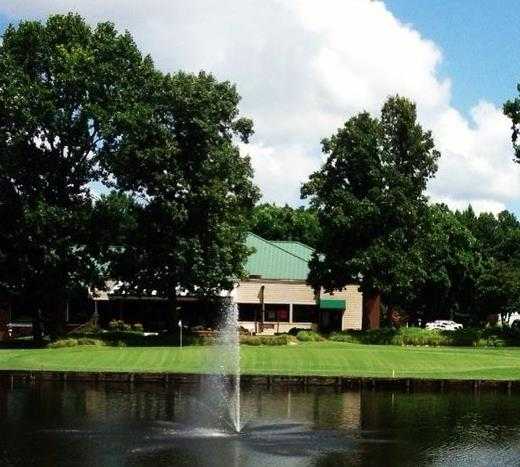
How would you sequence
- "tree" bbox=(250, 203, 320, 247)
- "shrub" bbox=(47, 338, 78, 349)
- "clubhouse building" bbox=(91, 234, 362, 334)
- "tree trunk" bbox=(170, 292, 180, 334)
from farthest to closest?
"tree" bbox=(250, 203, 320, 247) → "clubhouse building" bbox=(91, 234, 362, 334) → "tree trunk" bbox=(170, 292, 180, 334) → "shrub" bbox=(47, 338, 78, 349)

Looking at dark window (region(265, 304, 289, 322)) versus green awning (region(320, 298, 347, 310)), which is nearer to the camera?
dark window (region(265, 304, 289, 322))

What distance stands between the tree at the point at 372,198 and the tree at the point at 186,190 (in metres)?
8.60

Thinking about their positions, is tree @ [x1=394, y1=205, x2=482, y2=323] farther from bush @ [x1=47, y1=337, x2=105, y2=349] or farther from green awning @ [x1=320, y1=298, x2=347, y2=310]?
bush @ [x1=47, y1=337, x2=105, y2=349]

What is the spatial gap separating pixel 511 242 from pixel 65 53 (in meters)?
68.5

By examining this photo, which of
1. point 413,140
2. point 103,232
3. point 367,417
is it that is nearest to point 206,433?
point 367,417

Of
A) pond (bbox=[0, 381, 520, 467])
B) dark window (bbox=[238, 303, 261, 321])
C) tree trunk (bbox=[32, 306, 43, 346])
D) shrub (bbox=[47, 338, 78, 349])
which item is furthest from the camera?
dark window (bbox=[238, 303, 261, 321])

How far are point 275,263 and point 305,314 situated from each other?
223 inches

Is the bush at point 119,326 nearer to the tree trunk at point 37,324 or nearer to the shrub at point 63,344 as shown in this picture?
the tree trunk at point 37,324

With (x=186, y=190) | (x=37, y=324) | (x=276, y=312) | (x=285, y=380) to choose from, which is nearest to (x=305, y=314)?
(x=276, y=312)

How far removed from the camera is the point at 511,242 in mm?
102750

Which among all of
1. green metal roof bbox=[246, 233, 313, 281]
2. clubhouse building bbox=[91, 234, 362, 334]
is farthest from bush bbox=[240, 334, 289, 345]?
green metal roof bbox=[246, 233, 313, 281]

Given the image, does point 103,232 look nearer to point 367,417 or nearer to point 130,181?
point 130,181

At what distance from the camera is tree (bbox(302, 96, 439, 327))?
6191 centimetres

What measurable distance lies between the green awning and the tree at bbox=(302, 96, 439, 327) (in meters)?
12.1
